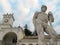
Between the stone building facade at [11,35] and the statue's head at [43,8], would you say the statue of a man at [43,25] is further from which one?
the stone building facade at [11,35]

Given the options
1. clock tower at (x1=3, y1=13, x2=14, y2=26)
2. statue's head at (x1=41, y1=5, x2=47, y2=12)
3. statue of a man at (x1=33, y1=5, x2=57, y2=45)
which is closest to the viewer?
statue of a man at (x1=33, y1=5, x2=57, y2=45)

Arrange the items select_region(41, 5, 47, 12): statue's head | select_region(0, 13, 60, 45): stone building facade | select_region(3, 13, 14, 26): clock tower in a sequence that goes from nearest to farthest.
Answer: select_region(41, 5, 47, 12): statue's head < select_region(0, 13, 60, 45): stone building facade < select_region(3, 13, 14, 26): clock tower

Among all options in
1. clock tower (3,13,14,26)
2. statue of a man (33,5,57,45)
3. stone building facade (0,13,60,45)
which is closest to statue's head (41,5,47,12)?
statue of a man (33,5,57,45)

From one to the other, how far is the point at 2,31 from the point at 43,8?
4908 centimetres

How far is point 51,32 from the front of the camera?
11742 mm

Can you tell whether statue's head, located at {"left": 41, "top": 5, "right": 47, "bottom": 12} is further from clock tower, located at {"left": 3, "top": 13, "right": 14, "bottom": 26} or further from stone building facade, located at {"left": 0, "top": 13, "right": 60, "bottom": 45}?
clock tower, located at {"left": 3, "top": 13, "right": 14, "bottom": 26}

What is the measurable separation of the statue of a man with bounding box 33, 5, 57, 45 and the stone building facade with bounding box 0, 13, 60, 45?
43.8 meters

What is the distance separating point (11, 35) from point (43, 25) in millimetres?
52508

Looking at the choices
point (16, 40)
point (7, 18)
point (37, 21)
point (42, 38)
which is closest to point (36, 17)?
point (37, 21)

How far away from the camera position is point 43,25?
12219 millimetres

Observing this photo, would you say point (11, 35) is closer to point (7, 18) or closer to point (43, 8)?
point (7, 18)

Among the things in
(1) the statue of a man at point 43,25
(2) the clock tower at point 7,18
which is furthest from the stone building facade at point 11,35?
(1) the statue of a man at point 43,25

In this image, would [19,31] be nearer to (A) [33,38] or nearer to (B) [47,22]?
(A) [33,38]

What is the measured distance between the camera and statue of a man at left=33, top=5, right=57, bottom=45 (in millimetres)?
11750
